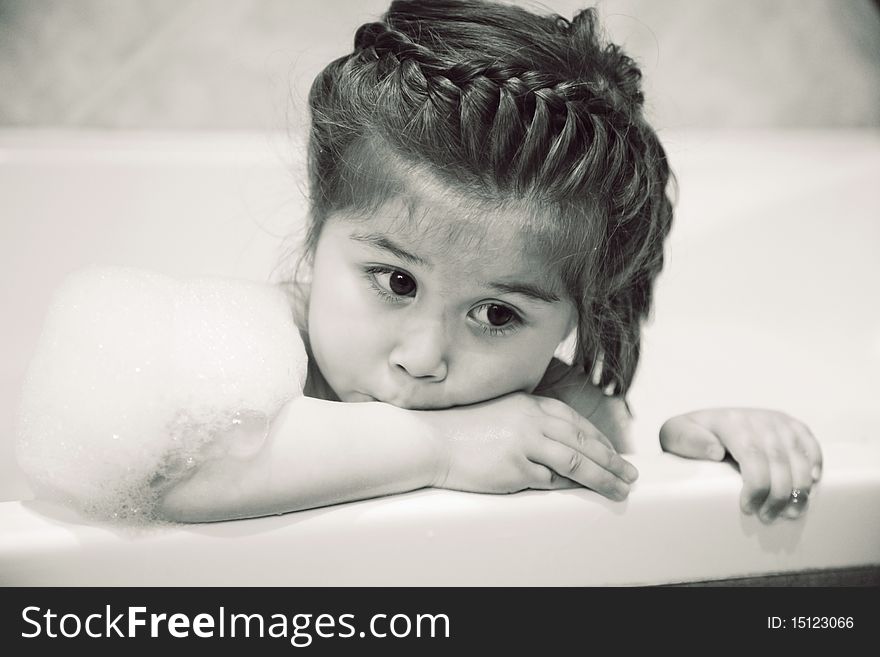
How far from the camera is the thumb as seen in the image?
0.66 meters

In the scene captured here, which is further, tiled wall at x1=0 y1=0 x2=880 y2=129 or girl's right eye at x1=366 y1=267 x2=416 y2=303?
tiled wall at x1=0 y1=0 x2=880 y2=129

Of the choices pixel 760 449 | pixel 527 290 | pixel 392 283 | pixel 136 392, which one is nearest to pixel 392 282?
pixel 392 283

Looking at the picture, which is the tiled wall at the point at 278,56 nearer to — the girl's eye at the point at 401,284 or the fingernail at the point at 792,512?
the girl's eye at the point at 401,284

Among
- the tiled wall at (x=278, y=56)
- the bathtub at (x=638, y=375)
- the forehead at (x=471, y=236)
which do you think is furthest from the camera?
the tiled wall at (x=278, y=56)

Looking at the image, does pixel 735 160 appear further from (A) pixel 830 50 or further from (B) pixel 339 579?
(B) pixel 339 579

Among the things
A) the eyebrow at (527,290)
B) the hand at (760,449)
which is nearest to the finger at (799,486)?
the hand at (760,449)

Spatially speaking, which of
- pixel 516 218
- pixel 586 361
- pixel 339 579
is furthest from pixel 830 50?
pixel 339 579

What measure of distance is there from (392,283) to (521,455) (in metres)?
0.17

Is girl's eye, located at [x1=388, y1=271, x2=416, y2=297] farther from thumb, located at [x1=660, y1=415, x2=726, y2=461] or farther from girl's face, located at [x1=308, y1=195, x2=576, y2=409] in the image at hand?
thumb, located at [x1=660, y1=415, x2=726, y2=461]

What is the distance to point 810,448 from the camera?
0.65 metres

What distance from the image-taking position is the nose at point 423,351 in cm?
66

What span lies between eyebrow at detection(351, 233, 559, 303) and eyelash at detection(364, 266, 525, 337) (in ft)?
0.06

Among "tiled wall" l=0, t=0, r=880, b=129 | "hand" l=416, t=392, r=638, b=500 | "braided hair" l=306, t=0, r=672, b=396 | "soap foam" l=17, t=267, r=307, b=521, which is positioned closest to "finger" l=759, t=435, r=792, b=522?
"hand" l=416, t=392, r=638, b=500

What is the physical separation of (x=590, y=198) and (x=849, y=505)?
0.30m
